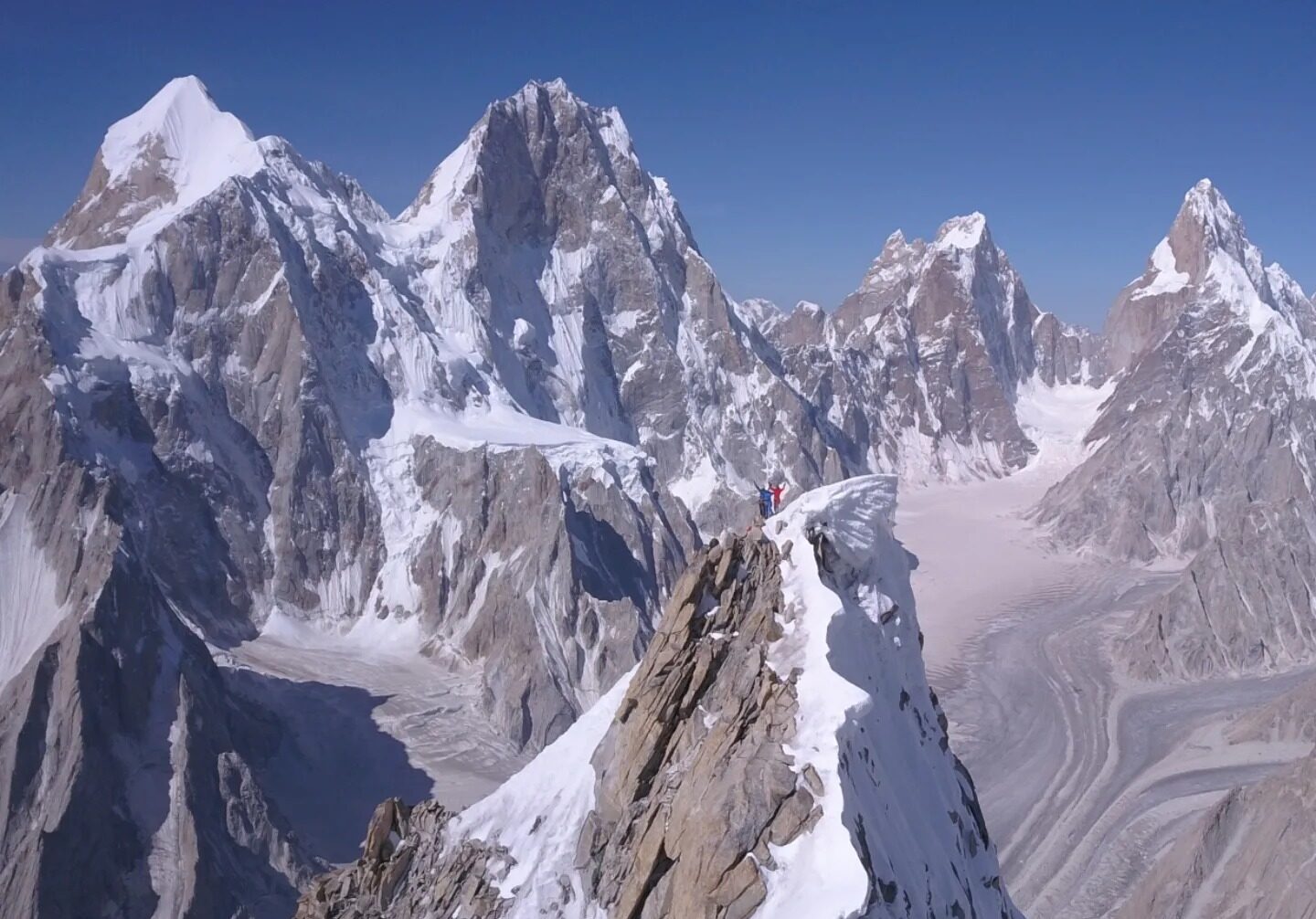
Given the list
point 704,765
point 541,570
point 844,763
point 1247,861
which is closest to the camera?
point 844,763

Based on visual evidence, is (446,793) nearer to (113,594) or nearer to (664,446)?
(113,594)

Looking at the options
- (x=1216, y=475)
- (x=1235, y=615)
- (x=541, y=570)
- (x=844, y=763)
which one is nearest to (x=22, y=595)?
(x=541, y=570)

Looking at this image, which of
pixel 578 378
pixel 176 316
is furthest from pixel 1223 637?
pixel 176 316

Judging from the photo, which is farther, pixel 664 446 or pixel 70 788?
pixel 664 446

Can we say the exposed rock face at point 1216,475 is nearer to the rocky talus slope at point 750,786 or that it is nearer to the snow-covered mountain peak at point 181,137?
the rocky talus slope at point 750,786

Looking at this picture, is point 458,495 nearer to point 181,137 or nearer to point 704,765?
point 181,137
